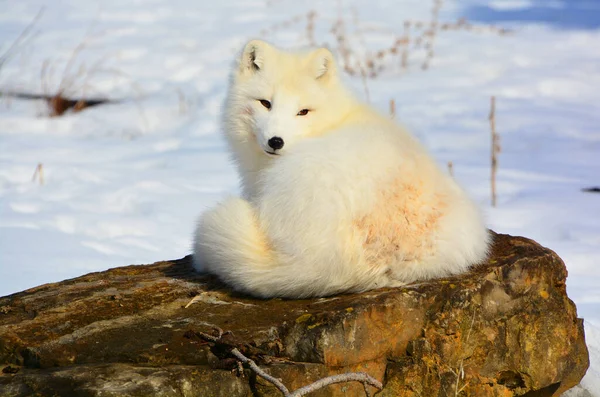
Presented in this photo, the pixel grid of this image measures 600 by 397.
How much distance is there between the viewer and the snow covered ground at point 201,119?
5605 mm

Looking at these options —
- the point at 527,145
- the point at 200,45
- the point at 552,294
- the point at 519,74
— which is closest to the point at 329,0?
the point at 200,45

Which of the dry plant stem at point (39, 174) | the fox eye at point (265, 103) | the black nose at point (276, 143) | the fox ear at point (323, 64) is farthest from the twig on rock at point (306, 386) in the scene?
the dry plant stem at point (39, 174)

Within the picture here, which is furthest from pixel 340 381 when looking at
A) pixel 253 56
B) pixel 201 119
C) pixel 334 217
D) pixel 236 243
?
pixel 201 119

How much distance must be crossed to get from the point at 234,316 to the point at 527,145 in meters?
5.88

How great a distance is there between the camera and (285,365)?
262 centimetres

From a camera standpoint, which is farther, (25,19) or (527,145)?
(25,19)

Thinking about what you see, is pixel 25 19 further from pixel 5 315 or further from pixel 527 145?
pixel 5 315

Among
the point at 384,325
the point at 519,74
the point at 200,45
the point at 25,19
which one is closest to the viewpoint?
the point at 384,325

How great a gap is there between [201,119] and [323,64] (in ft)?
19.2

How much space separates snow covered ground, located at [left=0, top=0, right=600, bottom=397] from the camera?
561cm

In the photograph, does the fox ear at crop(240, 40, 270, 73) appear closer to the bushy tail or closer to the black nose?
the black nose

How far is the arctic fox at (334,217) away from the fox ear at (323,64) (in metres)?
0.13

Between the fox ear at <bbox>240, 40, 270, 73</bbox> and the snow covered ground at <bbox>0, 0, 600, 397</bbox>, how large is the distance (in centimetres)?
75

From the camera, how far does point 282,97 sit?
134 inches
